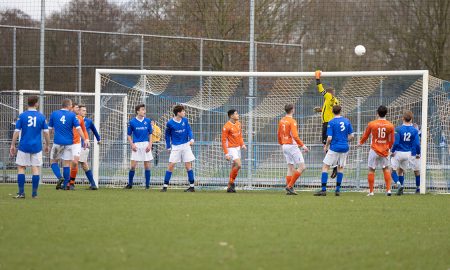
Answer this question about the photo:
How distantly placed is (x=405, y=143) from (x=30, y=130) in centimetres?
855

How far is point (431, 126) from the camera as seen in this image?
20734mm

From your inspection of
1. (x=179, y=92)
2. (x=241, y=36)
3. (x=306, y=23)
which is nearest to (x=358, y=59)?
(x=306, y=23)

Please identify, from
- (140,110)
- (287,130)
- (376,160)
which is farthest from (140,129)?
(376,160)

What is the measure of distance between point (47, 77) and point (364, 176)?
16.9m

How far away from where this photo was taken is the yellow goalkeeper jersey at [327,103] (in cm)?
1972

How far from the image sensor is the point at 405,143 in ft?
63.9

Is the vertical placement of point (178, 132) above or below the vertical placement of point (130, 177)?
above

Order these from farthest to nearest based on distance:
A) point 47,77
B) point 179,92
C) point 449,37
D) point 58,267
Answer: point 47,77, point 449,37, point 179,92, point 58,267

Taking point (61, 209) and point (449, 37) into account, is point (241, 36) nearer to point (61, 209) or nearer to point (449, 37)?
point (449, 37)

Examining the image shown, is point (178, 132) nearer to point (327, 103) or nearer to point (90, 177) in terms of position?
point (90, 177)

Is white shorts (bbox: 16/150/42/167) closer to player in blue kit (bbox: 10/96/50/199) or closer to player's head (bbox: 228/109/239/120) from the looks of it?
player in blue kit (bbox: 10/96/50/199)

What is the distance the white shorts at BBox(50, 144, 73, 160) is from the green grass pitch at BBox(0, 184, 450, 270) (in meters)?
3.33

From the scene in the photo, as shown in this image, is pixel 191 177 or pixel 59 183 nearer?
pixel 59 183

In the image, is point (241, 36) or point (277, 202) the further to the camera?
point (241, 36)
